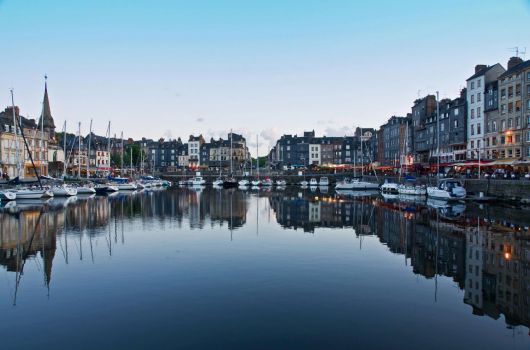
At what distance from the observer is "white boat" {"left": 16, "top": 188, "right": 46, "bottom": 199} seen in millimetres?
56406

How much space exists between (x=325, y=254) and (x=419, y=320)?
1006 cm

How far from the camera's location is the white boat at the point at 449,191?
54625 mm

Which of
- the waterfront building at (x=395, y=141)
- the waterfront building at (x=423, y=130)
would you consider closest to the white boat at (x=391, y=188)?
the waterfront building at (x=423, y=130)

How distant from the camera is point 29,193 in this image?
57.0m

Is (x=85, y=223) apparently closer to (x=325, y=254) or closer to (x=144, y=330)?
(x=325, y=254)

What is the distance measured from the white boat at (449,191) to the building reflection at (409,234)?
8151 mm

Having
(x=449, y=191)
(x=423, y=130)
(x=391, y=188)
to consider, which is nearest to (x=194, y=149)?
(x=423, y=130)

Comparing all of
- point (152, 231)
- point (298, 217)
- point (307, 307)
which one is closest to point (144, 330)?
point (307, 307)

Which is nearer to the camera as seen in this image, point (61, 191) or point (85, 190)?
point (61, 191)

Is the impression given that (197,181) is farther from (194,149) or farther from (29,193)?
(29,193)

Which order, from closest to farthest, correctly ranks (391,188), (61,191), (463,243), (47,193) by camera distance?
(463,243) < (47,193) < (61,191) < (391,188)

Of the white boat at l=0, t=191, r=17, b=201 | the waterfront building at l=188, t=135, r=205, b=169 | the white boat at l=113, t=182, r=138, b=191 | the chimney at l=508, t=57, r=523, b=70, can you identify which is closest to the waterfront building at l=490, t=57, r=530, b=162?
the chimney at l=508, t=57, r=523, b=70

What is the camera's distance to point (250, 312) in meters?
13.5

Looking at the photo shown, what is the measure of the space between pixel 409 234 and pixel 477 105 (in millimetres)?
55177
